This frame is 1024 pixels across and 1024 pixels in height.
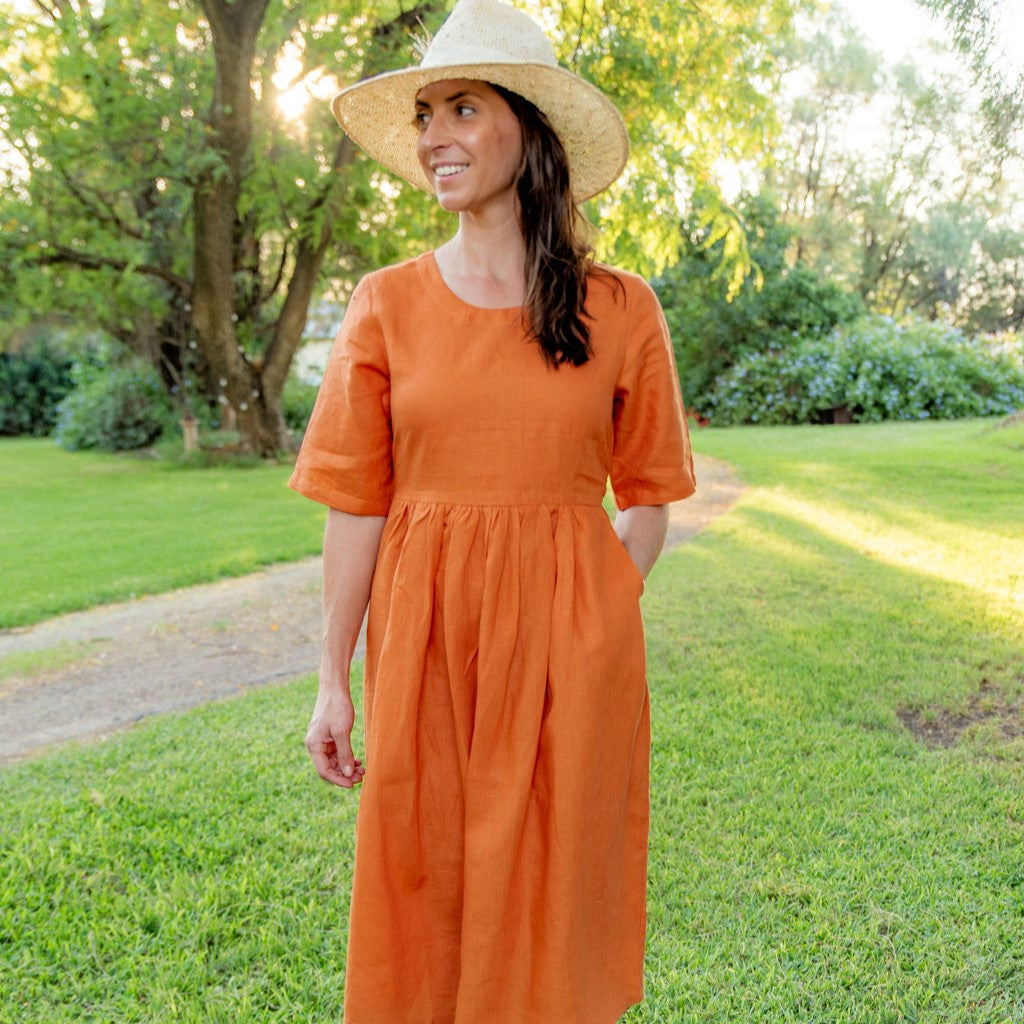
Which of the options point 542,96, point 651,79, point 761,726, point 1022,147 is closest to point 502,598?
point 542,96

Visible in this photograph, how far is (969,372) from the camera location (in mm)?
18047

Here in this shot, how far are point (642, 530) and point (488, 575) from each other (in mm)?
368

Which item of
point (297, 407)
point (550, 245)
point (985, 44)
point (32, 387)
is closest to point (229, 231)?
point (297, 407)

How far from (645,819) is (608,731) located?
243 mm

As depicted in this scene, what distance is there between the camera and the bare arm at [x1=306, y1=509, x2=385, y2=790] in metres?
1.74

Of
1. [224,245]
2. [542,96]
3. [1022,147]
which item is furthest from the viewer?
[224,245]

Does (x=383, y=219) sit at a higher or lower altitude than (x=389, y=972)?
higher

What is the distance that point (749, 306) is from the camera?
20.0 m

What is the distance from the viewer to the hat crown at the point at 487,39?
1.69m

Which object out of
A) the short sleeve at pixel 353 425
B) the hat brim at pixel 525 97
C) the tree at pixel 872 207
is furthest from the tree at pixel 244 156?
the tree at pixel 872 207

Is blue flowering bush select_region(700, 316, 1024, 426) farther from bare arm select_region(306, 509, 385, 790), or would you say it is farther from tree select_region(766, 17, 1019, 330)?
bare arm select_region(306, 509, 385, 790)

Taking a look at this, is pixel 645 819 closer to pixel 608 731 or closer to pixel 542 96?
pixel 608 731

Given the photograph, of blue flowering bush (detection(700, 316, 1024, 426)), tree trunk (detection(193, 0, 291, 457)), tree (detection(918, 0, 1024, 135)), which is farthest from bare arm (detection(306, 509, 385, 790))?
blue flowering bush (detection(700, 316, 1024, 426))

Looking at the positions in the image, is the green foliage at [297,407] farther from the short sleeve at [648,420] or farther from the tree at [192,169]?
the short sleeve at [648,420]
